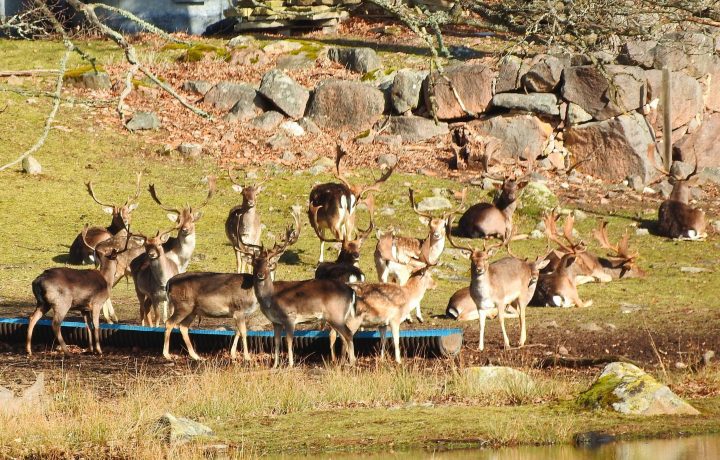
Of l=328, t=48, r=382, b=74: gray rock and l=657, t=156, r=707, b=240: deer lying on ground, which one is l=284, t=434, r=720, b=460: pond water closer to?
l=657, t=156, r=707, b=240: deer lying on ground

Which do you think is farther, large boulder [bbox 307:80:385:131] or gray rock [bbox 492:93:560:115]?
large boulder [bbox 307:80:385:131]

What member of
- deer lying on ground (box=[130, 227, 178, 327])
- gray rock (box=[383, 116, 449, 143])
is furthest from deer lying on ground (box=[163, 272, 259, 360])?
gray rock (box=[383, 116, 449, 143])

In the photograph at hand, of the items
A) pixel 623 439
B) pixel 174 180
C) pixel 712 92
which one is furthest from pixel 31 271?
pixel 712 92

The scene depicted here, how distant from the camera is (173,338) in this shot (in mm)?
14070

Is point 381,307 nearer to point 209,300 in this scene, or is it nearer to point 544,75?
point 209,300

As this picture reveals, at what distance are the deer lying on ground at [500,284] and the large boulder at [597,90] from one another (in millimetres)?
9599

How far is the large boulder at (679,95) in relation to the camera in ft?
79.0

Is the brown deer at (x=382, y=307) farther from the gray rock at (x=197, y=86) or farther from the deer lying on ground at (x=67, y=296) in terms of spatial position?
the gray rock at (x=197, y=86)

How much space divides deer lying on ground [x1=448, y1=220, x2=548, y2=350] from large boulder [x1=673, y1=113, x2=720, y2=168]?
414 inches

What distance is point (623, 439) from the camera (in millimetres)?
9898

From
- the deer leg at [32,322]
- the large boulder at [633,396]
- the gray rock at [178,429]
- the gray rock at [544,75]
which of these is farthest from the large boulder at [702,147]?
the gray rock at [178,429]

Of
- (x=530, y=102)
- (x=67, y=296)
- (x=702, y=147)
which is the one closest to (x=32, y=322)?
(x=67, y=296)

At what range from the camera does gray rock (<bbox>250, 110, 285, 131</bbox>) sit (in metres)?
24.7

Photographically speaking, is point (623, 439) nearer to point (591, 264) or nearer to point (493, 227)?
point (591, 264)
